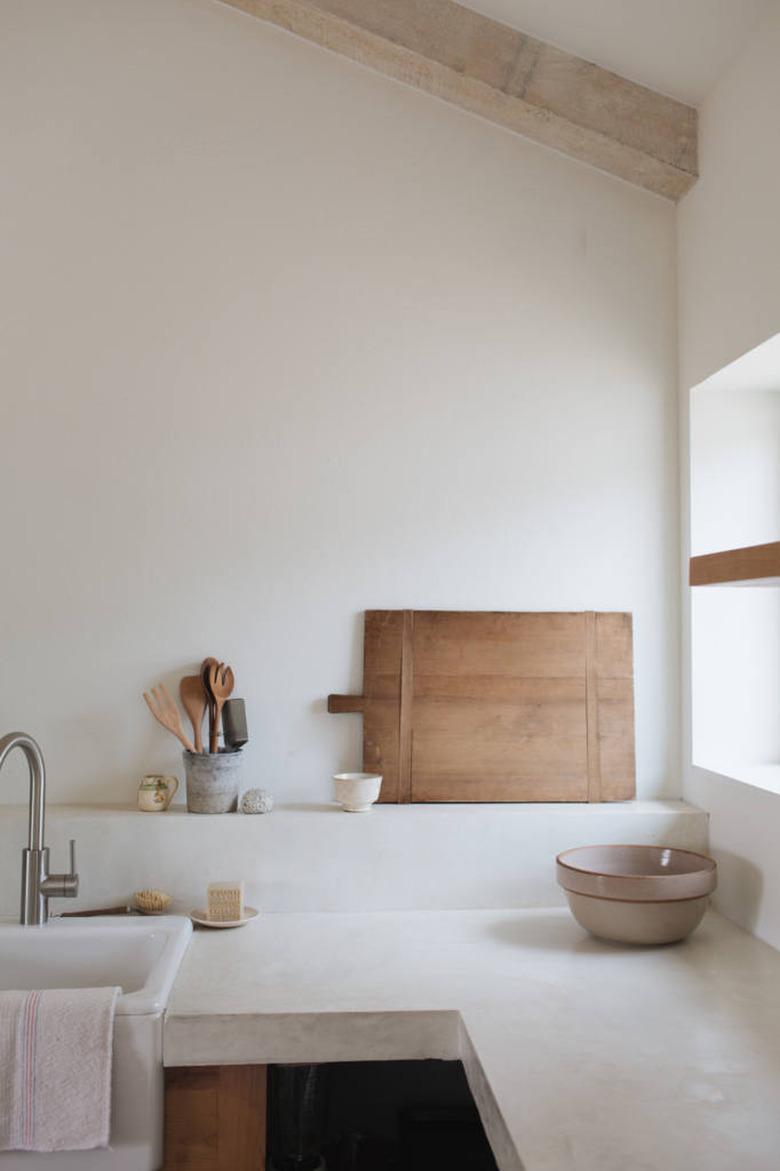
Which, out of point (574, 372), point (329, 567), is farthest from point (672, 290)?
point (329, 567)

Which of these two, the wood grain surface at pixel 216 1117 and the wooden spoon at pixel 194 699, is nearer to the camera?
the wood grain surface at pixel 216 1117

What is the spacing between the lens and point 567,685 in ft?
8.45

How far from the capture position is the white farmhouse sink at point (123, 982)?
5.76 ft

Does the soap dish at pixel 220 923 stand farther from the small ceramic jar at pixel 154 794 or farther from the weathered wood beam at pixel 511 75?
the weathered wood beam at pixel 511 75

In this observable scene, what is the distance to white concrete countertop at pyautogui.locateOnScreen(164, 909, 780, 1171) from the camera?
1.41m

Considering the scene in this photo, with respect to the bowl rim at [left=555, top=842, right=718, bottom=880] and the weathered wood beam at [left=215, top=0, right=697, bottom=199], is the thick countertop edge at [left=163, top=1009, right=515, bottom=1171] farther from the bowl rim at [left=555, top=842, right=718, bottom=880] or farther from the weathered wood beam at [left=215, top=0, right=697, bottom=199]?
the weathered wood beam at [left=215, top=0, right=697, bottom=199]

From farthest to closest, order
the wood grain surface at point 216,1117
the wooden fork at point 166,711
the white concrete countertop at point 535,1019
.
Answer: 1. the wooden fork at point 166,711
2. the wood grain surface at point 216,1117
3. the white concrete countertop at point 535,1019

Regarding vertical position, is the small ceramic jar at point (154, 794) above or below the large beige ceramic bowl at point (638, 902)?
above

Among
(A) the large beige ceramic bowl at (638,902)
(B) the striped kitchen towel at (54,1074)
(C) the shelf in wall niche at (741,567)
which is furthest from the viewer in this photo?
(A) the large beige ceramic bowl at (638,902)

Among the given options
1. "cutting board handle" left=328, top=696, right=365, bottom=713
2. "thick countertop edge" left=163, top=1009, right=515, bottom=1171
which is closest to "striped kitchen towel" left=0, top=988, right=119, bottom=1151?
"thick countertop edge" left=163, top=1009, right=515, bottom=1171

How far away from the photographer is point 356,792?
7.83 ft

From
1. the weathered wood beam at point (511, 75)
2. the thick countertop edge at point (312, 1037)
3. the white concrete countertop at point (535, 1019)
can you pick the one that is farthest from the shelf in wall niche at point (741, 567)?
the weathered wood beam at point (511, 75)

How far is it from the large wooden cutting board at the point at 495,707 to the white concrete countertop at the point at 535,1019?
1.03 ft

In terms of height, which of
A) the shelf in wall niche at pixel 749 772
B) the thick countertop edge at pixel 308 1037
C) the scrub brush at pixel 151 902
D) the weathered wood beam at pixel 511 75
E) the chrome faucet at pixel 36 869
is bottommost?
the thick countertop edge at pixel 308 1037
